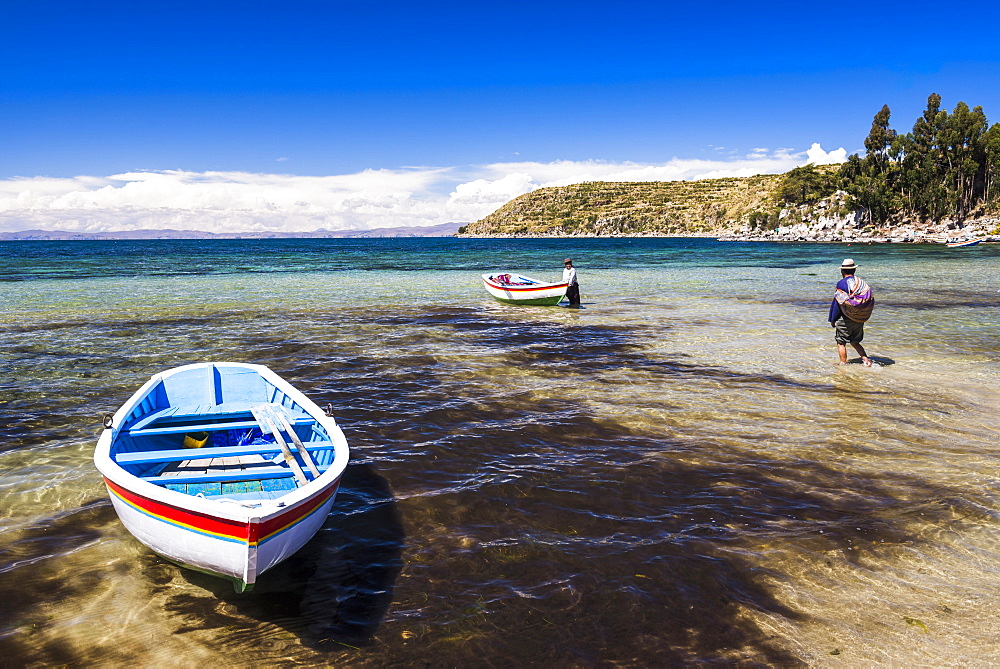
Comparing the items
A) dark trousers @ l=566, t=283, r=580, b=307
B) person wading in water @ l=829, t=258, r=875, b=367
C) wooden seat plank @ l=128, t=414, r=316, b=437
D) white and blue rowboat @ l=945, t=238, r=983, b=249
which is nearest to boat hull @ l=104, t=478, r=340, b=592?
wooden seat plank @ l=128, t=414, r=316, b=437

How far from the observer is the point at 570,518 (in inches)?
273

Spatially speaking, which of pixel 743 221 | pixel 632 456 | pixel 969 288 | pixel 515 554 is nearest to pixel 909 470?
pixel 632 456

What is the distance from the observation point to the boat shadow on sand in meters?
5.13

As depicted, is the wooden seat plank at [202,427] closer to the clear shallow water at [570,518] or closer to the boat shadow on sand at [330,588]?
the clear shallow water at [570,518]

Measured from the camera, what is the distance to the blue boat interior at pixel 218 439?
21.1 ft

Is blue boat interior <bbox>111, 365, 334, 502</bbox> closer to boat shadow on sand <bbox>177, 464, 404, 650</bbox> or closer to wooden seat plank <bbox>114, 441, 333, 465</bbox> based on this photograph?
wooden seat plank <bbox>114, 441, 333, 465</bbox>

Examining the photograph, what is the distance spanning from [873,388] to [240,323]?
19.7 metres

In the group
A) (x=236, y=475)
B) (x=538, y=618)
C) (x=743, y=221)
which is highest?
(x=743, y=221)

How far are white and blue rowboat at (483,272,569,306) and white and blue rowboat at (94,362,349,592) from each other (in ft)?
57.1

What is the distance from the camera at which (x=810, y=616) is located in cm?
511

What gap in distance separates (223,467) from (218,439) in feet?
3.82

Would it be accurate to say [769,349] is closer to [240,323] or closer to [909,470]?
[909,470]

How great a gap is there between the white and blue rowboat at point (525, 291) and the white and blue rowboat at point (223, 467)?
17.4 meters

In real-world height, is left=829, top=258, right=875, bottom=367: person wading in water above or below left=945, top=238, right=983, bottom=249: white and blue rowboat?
below
